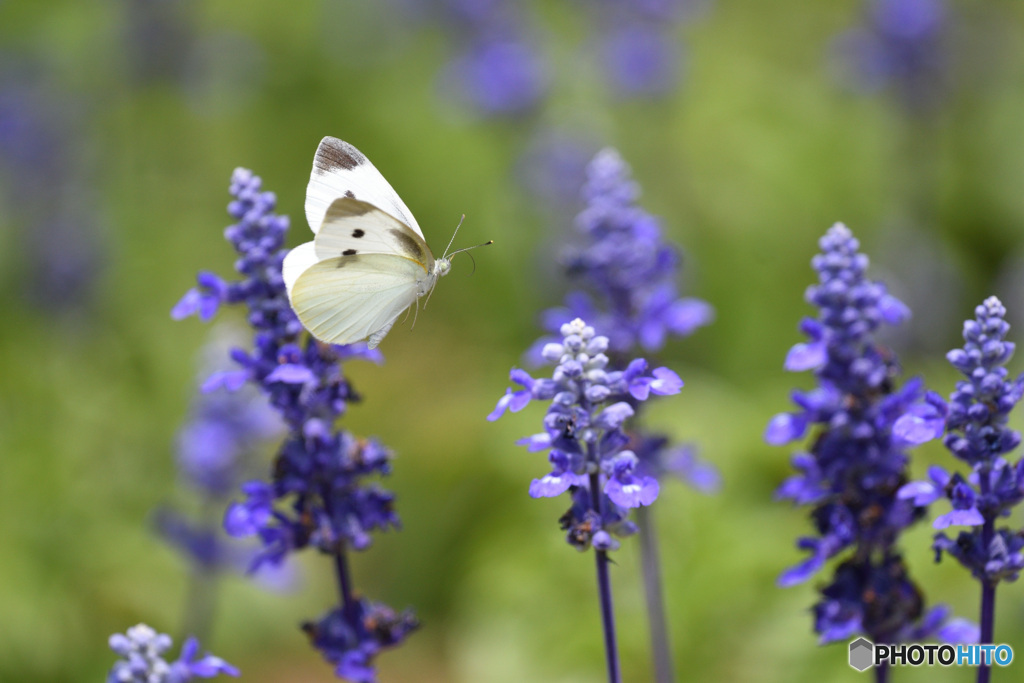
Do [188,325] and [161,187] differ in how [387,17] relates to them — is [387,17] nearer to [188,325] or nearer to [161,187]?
[161,187]

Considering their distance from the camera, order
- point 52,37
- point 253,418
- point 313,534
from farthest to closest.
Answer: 1. point 52,37
2. point 253,418
3. point 313,534

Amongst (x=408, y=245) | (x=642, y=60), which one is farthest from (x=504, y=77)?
(x=408, y=245)

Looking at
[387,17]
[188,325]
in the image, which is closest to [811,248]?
[188,325]

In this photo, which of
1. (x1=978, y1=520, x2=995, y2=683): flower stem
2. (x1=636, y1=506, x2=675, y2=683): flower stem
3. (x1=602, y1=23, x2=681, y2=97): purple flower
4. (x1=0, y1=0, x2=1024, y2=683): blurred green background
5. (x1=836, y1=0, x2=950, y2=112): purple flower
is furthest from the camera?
(x1=602, y1=23, x2=681, y2=97): purple flower

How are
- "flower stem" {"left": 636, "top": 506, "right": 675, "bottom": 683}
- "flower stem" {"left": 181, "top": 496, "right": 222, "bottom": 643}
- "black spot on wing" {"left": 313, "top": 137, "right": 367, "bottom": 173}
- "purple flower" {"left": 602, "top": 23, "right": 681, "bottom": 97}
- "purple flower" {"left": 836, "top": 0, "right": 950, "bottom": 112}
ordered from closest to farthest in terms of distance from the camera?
"black spot on wing" {"left": 313, "top": 137, "right": 367, "bottom": 173}, "flower stem" {"left": 636, "top": 506, "right": 675, "bottom": 683}, "flower stem" {"left": 181, "top": 496, "right": 222, "bottom": 643}, "purple flower" {"left": 836, "top": 0, "right": 950, "bottom": 112}, "purple flower" {"left": 602, "top": 23, "right": 681, "bottom": 97}

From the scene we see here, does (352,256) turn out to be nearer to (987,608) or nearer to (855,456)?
(855,456)

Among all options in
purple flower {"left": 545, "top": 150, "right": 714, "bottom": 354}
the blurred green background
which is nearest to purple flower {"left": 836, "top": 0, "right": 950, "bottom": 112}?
the blurred green background

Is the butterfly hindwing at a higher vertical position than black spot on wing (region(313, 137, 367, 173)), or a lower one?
lower

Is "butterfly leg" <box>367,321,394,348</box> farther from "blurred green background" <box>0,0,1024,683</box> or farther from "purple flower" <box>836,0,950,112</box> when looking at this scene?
"purple flower" <box>836,0,950,112</box>
